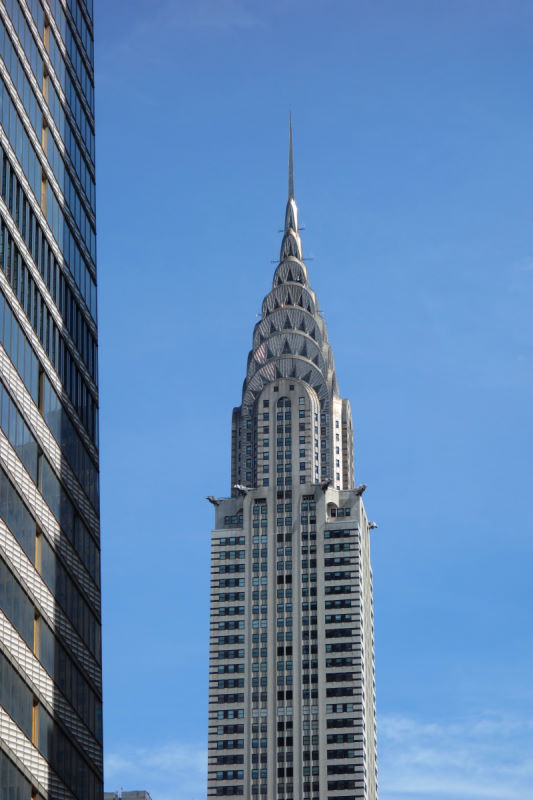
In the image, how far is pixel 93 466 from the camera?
345 ft

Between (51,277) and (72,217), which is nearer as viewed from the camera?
(51,277)

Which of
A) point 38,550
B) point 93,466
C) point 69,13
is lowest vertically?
point 38,550

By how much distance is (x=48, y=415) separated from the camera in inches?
3661

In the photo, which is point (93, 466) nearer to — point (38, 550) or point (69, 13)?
point (38, 550)

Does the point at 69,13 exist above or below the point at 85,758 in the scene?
Result: above

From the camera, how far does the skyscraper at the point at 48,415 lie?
3263 inches

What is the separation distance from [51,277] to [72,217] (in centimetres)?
884

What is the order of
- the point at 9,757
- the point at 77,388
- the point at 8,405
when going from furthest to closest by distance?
the point at 77,388 < the point at 8,405 < the point at 9,757

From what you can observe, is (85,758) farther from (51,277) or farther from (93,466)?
(51,277)

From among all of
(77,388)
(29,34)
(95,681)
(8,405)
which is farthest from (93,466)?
(29,34)

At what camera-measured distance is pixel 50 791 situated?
284 feet

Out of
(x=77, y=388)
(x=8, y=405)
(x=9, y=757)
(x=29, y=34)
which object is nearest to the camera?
(x=9, y=757)

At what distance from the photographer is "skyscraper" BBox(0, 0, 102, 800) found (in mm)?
82875

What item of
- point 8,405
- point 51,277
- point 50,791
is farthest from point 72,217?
point 50,791
